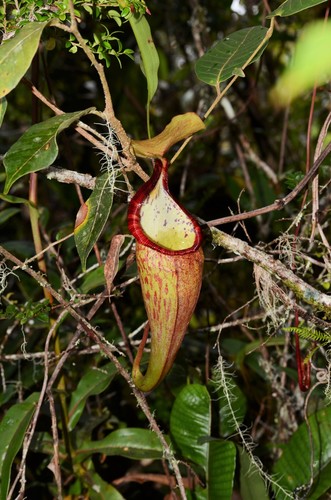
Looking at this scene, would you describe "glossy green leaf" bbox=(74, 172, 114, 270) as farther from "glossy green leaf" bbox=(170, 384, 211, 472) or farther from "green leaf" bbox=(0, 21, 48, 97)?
"glossy green leaf" bbox=(170, 384, 211, 472)

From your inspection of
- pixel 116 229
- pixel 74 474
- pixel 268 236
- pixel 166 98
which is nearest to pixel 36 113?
pixel 116 229

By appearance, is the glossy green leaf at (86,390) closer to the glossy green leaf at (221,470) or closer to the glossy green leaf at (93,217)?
the glossy green leaf at (221,470)

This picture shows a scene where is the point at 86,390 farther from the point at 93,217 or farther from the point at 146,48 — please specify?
the point at 146,48

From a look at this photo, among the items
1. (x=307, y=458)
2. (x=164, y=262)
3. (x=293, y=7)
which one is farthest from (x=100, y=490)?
(x=293, y=7)

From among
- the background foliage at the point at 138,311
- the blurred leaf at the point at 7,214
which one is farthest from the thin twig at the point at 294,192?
the blurred leaf at the point at 7,214

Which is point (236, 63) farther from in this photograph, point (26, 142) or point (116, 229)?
point (116, 229)

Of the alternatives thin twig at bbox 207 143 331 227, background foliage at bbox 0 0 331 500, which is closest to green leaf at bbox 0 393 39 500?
background foliage at bbox 0 0 331 500

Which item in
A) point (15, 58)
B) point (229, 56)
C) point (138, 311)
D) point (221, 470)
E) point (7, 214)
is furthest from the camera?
point (138, 311)

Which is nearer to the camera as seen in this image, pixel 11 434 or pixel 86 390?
pixel 11 434
